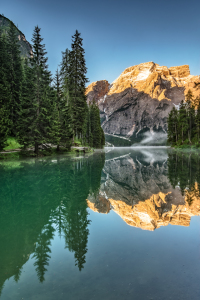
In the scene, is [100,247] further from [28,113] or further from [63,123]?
[63,123]

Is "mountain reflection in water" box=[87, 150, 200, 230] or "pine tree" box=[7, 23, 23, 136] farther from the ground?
"pine tree" box=[7, 23, 23, 136]

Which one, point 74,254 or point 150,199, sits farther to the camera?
point 150,199

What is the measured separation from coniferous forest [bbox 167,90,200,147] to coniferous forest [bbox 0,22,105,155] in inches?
1629

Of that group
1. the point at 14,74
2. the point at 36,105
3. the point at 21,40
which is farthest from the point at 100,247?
the point at 21,40

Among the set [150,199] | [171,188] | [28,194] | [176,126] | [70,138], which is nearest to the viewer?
[150,199]

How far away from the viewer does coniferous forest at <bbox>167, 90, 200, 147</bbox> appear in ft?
222

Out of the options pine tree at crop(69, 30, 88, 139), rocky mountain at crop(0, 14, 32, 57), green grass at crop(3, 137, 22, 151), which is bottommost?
green grass at crop(3, 137, 22, 151)

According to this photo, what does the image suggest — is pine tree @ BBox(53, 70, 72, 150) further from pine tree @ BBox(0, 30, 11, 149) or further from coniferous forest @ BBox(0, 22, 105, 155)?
pine tree @ BBox(0, 30, 11, 149)

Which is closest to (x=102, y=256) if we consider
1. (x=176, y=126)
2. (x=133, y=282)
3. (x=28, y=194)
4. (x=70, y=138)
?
(x=133, y=282)

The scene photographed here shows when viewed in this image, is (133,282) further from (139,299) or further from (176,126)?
(176,126)

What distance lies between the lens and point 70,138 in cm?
3831

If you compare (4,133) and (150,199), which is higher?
(4,133)

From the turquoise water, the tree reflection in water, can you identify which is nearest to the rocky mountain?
the tree reflection in water

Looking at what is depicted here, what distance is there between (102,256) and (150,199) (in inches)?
182
